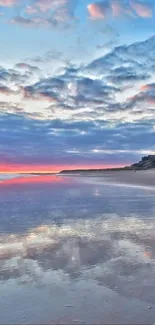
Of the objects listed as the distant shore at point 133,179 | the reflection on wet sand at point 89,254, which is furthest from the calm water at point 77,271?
the distant shore at point 133,179

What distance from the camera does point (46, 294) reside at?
178 inches

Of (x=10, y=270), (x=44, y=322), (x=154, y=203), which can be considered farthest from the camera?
(x=154, y=203)

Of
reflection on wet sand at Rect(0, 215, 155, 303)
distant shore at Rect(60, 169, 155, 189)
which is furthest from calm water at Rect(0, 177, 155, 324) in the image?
distant shore at Rect(60, 169, 155, 189)

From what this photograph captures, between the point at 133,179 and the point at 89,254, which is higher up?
the point at 133,179

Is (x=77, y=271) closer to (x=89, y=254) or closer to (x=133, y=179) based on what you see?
(x=89, y=254)

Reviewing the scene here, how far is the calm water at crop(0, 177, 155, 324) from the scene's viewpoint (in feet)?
12.9

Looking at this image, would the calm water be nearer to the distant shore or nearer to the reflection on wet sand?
the reflection on wet sand

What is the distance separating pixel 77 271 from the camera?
5.45 m

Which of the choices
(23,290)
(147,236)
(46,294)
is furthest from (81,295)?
(147,236)

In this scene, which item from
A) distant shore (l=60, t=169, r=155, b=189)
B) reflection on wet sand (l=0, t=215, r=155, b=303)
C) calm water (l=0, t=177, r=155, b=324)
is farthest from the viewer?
distant shore (l=60, t=169, r=155, b=189)

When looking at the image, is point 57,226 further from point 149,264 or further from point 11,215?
point 149,264

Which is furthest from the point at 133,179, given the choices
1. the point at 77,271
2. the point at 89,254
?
the point at 77,271

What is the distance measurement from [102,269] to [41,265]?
1051 mm

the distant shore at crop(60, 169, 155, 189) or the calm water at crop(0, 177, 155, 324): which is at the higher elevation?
the distant shore at crop(60, 169, 155, 189)
